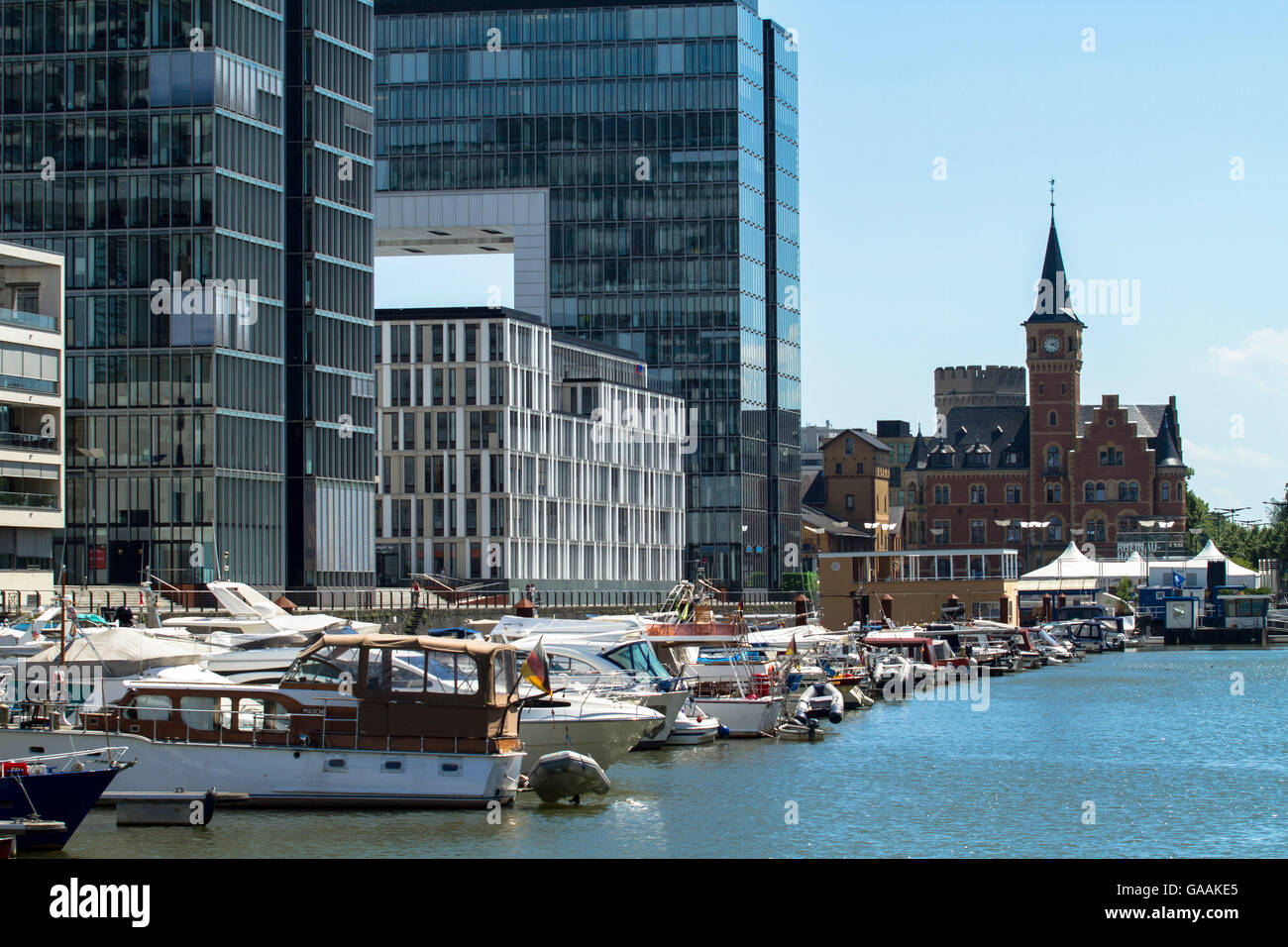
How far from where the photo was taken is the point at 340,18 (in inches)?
5049

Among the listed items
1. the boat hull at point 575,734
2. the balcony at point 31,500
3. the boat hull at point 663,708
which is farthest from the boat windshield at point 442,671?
the balcony at point 31,500

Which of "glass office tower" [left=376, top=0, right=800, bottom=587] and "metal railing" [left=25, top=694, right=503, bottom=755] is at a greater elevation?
"glass office tower" [left=376, top=0, right=800, bottom=587]

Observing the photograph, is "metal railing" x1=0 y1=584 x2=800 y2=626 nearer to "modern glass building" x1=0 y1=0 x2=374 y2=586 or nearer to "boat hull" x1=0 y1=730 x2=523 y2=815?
"modern glass building" x1=0 y1=0 x2=374 y2=586

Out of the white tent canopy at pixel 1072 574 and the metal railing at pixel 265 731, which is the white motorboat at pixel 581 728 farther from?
the white tent canopy at pixel 1072 574

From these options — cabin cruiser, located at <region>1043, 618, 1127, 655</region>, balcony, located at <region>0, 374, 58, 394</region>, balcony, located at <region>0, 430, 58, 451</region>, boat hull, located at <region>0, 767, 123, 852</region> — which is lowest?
cabin cruiser, located at <region>1043, 618, 1127, 655</region>

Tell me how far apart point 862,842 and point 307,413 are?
87610 millimetres

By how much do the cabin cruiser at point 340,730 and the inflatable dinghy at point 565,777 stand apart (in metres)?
1.03

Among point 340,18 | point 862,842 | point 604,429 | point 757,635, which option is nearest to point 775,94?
point 604,429

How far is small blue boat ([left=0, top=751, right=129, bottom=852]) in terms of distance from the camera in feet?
116

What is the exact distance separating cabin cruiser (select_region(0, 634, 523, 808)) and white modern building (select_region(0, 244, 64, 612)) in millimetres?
58142

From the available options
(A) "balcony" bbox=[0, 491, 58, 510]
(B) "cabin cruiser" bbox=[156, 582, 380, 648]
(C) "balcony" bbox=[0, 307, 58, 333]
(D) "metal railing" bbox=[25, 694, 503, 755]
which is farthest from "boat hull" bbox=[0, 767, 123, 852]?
(C) "balcony" bbox=[0, 307, 58, 333]

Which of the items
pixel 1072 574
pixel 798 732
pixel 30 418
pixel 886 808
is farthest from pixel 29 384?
pixel 1072 574

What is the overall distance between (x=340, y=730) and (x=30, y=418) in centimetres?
6671

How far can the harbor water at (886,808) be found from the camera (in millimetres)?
39375
